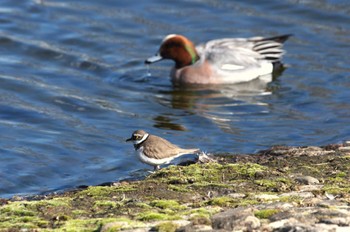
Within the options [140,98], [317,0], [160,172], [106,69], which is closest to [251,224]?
[160,172]

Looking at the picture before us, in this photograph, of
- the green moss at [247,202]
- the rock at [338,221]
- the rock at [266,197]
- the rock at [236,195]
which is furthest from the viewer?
the rock at [236,195]

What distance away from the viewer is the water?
38.7 ft

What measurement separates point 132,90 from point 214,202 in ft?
27.1

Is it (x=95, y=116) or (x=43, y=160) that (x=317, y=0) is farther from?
(x=43, y=160)

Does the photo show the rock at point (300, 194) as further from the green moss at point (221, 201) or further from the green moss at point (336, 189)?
the green moss at point (221, 201)

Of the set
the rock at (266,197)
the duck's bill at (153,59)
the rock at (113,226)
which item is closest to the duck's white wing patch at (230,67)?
the duck's bill at (153,59)

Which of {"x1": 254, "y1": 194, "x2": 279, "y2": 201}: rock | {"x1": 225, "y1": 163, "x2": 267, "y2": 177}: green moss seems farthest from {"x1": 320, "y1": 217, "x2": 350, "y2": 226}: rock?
{"x1": 225, "y1": 163, "x2": 267, "y2": 177}: green moss

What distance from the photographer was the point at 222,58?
17000 mm

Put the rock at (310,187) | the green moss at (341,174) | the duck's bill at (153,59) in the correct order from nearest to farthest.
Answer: the rock at (310,187) < the green moss at (341,174) < the duck's bill at (153,59)

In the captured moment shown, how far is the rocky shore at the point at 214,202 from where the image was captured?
6379 millimetres

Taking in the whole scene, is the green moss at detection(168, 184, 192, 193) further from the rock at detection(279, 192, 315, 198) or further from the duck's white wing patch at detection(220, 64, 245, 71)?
the duck's white wing patch at detection(220, 64, 245, 71)

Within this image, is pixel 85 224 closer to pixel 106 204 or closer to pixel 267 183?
pixel 106 204

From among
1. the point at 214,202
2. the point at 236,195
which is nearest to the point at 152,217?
the point at 214,202

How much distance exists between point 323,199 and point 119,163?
4485 millimetres
